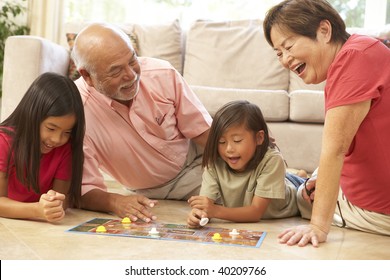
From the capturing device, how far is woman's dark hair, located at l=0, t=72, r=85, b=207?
1.82m

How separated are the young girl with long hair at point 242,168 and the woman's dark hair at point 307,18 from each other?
0.44m

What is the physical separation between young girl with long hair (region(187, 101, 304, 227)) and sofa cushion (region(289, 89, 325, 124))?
1.26 metres

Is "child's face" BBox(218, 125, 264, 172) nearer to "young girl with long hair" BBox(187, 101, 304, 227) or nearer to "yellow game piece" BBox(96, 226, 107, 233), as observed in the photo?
"young girl with long hair" BBox(187, 101, 304, 227)

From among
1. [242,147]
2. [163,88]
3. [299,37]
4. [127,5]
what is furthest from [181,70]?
[299,37]

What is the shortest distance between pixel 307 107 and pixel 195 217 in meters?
1.69

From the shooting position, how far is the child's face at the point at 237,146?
193cm

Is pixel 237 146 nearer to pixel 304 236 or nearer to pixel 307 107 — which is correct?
pixel 304 236

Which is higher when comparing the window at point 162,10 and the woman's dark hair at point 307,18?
the woman's dark hair at point 307,18

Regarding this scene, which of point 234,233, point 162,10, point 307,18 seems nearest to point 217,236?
point 234,233

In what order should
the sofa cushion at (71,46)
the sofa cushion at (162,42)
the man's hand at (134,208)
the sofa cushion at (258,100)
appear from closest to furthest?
the man's hand at (134,208) < the sofa cushion at (258,100) < the sofa cushion at (71,46) < the sofa cushion at (162,42)

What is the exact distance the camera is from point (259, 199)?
194 cm

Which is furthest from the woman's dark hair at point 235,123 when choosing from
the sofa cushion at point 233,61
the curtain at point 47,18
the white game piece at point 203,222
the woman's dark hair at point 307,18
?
the curtain at point 47,18

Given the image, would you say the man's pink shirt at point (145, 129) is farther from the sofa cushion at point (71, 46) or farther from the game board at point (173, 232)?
the sofa cushion at point (71, 46)
